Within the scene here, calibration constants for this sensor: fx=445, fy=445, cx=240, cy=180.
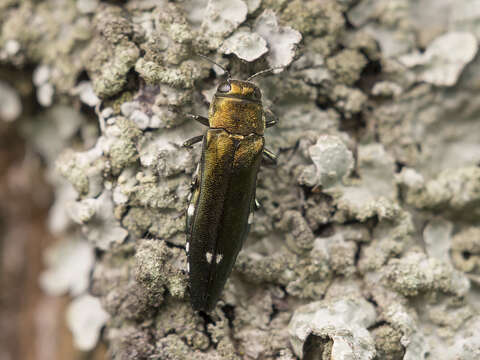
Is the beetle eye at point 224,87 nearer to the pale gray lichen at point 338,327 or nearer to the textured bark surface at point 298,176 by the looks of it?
the textured bark surface at point 298,176

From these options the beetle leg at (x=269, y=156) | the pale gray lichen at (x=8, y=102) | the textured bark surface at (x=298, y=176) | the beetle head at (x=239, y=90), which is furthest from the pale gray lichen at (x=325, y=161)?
the pale gray lichen at (x=8, y=102)

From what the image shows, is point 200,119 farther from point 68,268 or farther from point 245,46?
point 68,268

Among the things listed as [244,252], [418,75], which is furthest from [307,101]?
[244,252]

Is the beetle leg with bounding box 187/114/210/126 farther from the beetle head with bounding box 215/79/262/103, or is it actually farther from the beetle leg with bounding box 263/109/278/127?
the beetle leg with bounding box 263/109/278/127

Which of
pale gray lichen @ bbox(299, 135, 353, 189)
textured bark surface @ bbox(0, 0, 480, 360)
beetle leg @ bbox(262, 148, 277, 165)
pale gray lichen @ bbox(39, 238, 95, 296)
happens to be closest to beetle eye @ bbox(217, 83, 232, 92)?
textured bark surface @ bbox(0, 0, 480, 360)

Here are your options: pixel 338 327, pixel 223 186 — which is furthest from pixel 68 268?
pixel 338 327

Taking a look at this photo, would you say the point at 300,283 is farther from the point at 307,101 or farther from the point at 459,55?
the point at 459,55
